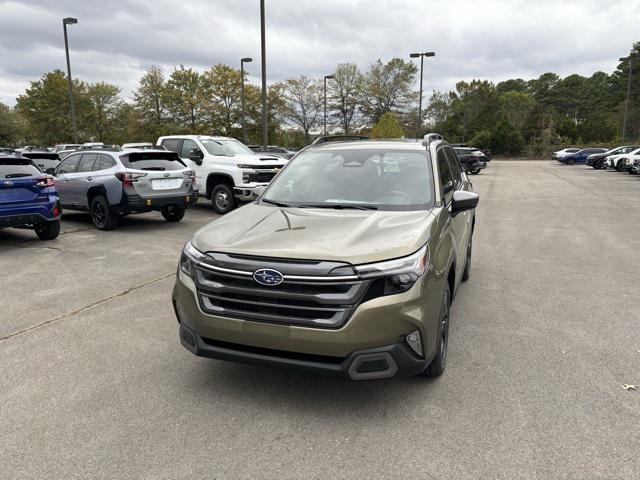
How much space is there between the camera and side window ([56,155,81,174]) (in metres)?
10.9

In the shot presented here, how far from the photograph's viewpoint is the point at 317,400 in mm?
3305

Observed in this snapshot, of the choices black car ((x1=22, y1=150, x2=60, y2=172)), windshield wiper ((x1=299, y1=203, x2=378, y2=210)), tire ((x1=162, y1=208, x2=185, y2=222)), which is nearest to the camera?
windshield wiper ((x1=299, y1=203, x2=378, y2=210))

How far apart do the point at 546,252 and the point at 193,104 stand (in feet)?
139

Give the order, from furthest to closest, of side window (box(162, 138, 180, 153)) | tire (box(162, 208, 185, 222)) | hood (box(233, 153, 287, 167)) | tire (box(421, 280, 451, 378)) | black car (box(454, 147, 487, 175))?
black car (box(454, 147, 487, 175)), side window (box(162, 138, 180, 153)), hood (box(233, 153, 287, 167)), tire (box(162, 208, 185, 222)), tire (box(421, 280, 451, 378))

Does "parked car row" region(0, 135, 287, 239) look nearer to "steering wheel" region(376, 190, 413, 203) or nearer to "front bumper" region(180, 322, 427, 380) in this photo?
"steering wheel" region(376, 190, 413, 203)

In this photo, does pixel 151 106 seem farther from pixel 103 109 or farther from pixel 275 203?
pixel 275 203

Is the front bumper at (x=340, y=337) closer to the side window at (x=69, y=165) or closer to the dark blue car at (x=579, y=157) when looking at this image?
the side window at (x=69, y=165)

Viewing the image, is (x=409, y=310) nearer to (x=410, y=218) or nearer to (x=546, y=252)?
(x=410, y=218)

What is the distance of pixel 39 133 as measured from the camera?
4794cm

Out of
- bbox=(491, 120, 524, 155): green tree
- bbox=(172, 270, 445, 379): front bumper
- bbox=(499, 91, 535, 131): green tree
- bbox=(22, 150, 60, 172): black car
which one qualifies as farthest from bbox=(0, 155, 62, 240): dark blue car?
bbox=(499, 91, 535, 131): green tree

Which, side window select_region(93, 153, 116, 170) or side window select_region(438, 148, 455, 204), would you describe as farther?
side window select_region(93, 153, 116, 170)

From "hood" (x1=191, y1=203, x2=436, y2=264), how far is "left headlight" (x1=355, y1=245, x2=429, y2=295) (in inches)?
1.6

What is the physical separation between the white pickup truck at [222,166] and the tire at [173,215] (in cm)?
137

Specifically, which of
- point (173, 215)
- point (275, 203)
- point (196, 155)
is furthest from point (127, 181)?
point (275, 203)
